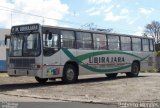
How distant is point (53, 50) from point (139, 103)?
28.8ft

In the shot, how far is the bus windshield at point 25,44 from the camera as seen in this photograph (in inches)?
816

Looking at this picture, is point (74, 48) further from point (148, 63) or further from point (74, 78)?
point (148, 63)

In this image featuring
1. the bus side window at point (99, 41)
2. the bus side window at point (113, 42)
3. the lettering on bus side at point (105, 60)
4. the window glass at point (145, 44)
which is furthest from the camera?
the window glass at point (145, 44)

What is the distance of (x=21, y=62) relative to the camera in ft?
69.3

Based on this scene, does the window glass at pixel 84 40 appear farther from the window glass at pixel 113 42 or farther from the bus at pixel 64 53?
the window glass at pixel 113 42

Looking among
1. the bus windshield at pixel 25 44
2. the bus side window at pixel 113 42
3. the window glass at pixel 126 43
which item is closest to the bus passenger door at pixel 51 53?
the bus windshield at pixel 25 44

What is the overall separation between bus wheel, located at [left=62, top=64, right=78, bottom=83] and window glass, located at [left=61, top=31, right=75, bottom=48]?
45.8 inches

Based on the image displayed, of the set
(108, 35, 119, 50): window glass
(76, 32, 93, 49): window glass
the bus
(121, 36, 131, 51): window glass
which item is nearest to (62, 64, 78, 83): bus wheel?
the bus

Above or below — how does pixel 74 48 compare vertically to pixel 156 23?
below

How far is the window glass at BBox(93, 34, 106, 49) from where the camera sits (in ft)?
82.0

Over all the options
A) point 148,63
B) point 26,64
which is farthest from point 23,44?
point 148,63

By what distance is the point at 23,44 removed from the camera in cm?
2136

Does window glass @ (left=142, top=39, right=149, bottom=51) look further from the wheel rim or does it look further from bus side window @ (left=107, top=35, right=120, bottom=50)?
the wheel rim

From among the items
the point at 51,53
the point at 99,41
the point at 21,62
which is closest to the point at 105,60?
the point at 99,41
